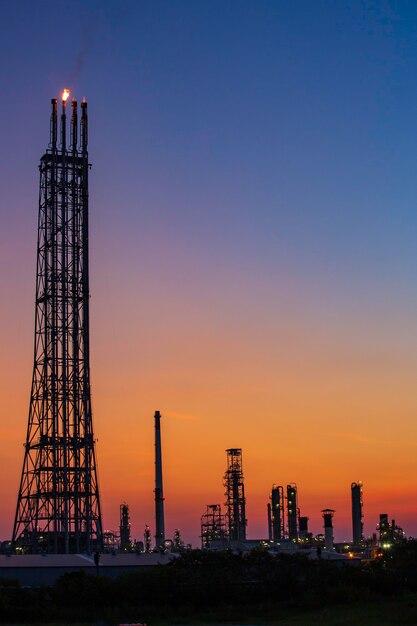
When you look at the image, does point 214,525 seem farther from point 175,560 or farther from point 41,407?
point 175,560

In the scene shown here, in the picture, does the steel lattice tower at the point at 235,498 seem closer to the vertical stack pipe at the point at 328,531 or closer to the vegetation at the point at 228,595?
the vertical stack pipe at the point at 328,531

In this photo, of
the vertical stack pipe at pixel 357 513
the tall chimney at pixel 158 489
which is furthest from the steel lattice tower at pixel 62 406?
the vertical stack pipe at pixel 357 513

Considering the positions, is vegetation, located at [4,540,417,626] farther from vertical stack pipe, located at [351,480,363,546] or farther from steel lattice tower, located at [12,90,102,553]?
vertical stack pipe, located at [351,480,363,546]

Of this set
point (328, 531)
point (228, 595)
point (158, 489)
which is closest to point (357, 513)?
point (328, 531)

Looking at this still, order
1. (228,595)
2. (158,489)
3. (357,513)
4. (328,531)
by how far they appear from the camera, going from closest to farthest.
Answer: (228,595) → (158,489) → (328,531) → (357,513)

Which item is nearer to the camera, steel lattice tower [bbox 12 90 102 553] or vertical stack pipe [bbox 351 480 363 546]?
steel lattice tower [bbox 12 90 102 553]

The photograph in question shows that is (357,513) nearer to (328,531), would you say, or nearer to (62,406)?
(328,531)

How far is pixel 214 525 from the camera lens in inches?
5615

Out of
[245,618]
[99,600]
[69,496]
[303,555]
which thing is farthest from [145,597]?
[69,496]

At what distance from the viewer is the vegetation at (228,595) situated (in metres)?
56.2

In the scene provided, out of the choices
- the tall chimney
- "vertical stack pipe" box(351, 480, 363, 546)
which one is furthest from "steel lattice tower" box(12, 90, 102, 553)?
"vertical stack pipe" box(351, 480, 363, 546)

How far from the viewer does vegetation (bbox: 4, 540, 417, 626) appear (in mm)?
56188

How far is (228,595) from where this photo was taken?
205ft

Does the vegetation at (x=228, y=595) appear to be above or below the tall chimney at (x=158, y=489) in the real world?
below
